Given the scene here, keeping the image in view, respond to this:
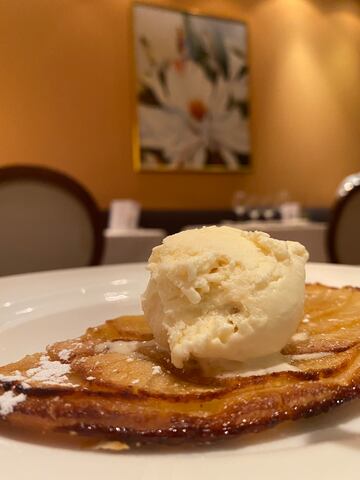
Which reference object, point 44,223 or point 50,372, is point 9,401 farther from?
point 44,223

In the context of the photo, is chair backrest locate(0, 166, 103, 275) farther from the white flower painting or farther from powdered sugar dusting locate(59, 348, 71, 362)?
the white flower painting

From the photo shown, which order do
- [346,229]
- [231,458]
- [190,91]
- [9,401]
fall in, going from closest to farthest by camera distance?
[231,458]
[9,401]
[346,229]
[190,91]

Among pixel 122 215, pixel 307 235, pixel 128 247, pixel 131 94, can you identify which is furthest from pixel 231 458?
pixel 131 94

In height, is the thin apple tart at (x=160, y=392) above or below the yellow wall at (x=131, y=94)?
below

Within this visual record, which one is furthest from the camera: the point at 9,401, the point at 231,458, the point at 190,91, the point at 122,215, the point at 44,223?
the point at 190,91

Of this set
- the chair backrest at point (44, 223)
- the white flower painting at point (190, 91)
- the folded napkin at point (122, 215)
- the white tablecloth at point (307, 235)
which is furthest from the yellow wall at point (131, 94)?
the chair backrest at point (44, 223)

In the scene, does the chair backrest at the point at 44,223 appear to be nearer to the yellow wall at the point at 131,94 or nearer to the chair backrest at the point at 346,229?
the chair backrest at the point at 346,229
